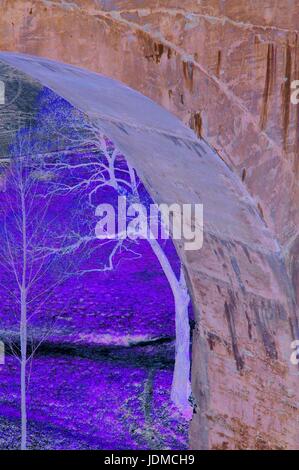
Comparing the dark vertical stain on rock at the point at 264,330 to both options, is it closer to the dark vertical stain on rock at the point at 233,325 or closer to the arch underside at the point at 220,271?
the arch underside at the point at 220,271

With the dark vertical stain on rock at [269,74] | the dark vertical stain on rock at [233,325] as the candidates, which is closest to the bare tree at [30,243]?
the dark vertical stain on rock at [233,325]

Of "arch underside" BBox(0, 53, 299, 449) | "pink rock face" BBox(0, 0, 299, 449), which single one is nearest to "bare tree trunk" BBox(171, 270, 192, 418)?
"arch underside" BBox(0, 53, 299, 449)

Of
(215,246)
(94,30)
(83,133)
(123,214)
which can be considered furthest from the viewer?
(83,133)

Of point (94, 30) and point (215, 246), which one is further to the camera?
point (215, 246)

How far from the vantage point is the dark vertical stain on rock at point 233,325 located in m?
4.21

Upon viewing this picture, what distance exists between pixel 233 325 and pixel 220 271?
344 millimetres

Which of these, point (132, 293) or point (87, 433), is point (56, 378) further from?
point (132, 293)

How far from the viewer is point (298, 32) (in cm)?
339

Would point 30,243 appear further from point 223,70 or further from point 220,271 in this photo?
point 223,70

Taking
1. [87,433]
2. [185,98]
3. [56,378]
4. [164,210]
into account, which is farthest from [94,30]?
[56,378]

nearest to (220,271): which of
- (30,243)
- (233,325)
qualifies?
(233,325)

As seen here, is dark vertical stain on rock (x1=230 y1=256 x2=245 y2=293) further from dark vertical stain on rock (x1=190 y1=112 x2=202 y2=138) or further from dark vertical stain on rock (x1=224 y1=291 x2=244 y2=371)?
dark vertical stain on rock (x1=190 y1=112 x2=202 y2=138)

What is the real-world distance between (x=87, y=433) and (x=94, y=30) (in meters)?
10.1

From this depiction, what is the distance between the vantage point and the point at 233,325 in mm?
4250
